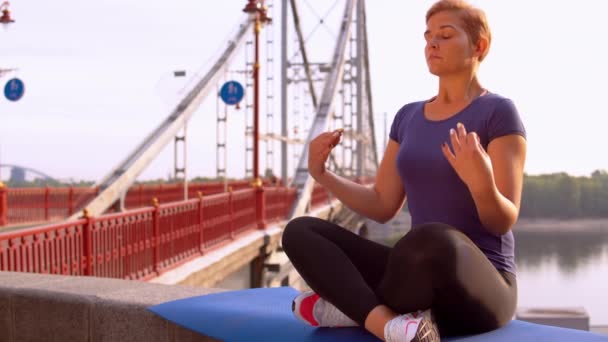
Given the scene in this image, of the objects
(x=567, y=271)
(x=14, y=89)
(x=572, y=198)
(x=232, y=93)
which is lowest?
(x=567, y=271)

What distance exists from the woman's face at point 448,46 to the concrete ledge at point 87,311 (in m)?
1.14

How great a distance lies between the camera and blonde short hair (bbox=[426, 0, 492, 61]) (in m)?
1.75

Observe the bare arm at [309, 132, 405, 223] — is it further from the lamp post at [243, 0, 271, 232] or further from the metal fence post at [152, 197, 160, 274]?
the lamp post at [243, 0, 271, 232]

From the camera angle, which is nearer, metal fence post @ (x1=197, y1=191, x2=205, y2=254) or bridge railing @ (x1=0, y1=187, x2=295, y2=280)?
bridge railing @ (x1=0, y1=187, x2=295, y2=280)

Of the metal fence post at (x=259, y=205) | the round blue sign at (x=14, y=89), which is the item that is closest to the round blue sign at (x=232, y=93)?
the metal fence post at (x=259, y=205)

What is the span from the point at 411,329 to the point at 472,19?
2.78ft

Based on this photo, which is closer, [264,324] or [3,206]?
[264,324]

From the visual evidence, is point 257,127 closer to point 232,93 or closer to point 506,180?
point 232,93

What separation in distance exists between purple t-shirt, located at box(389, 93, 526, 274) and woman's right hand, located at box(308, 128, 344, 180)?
243 millimetres

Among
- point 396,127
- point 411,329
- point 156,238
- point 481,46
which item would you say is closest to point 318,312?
point 411,329

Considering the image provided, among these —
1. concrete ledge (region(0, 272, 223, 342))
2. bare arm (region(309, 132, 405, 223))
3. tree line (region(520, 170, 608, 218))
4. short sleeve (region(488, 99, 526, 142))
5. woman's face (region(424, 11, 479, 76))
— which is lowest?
tree line (region(520, 170, 608, 218))

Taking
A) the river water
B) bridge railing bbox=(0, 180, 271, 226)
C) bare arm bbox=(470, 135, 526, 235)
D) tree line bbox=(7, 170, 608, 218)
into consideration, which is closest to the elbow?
bare arm bbox=(470, 135, 526, 235)

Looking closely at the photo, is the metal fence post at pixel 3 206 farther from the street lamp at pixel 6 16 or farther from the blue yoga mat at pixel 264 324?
the blue yoga mat at pixel 264 324

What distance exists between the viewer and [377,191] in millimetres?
2033
